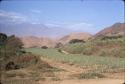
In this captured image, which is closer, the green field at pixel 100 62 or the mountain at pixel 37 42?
the green field at pixel 100 62

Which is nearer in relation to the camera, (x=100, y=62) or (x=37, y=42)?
(x=100, y=62)

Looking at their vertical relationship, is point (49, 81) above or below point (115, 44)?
above

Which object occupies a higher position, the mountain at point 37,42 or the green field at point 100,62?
the green field at point 100,62

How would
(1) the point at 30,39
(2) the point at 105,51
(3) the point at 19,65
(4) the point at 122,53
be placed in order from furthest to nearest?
(1) the point at 30,39 < (2) the point at 105,51 < (4) the point at 122,53 < (3) the point at 19,65

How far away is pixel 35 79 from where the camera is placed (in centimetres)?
1350

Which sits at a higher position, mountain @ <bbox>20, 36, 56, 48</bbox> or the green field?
the green field

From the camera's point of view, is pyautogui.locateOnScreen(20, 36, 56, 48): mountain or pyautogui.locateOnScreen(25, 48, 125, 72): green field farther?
pyautogui.locateOnScreen(20, 36, 56, 48): mountain

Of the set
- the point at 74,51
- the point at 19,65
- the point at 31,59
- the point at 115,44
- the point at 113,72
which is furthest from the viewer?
the point at 74,51

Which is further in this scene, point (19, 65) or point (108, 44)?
point (108, 44)

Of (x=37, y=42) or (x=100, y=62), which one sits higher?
(x=100, y=62)

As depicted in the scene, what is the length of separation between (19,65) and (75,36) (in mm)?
80565

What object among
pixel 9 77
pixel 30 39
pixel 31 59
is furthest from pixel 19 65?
pixel 30 39

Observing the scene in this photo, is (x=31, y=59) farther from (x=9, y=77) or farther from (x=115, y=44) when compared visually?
(x=115, y=44)

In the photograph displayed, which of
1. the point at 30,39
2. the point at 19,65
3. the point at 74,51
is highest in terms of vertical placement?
the point at 19,65
